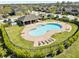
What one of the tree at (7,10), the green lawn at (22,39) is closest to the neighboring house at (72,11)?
the green lawn at (22,39)

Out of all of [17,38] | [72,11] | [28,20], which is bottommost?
[17,38]

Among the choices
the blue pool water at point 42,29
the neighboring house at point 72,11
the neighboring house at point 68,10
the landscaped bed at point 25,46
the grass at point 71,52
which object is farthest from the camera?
the neighboring house at point 68,10

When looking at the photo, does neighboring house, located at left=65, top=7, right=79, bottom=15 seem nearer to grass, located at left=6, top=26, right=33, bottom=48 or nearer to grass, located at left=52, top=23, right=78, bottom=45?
grass, located at left=52, top=23, right=78, bottom=45

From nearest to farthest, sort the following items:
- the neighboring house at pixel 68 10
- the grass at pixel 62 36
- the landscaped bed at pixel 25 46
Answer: the landscaped bed at pixel 25 46 < the grass at pixel 62 36 < the neighboring house at pixel 68 10

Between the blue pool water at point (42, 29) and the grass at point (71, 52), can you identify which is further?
the blue pool water at point (42, 29)

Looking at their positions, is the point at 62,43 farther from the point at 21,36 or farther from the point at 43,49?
the point at 21,36

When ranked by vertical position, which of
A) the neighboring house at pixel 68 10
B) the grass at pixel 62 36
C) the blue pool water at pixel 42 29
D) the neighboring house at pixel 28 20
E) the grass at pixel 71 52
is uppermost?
the neighboring house at pixel 68 10

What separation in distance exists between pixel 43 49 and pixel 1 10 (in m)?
22.1

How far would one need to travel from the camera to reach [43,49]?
18.5 meters

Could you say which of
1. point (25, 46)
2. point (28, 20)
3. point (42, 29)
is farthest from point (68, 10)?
point (25, 46)

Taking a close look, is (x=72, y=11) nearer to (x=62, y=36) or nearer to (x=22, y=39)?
(x=62, y=36)

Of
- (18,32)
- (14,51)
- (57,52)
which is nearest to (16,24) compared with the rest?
(18,32)

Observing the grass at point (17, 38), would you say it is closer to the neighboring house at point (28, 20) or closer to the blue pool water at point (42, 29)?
the blue pool water at point (42, 29)

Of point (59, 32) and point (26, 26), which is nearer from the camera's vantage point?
point (59, 32)
